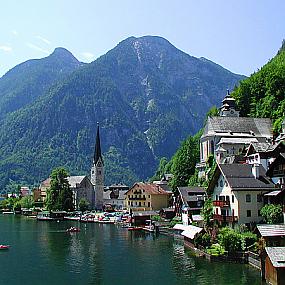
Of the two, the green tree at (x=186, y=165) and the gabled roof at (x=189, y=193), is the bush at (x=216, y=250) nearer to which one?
the gabled roof at (x=189, y=193)

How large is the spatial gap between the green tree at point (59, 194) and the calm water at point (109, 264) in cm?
5803

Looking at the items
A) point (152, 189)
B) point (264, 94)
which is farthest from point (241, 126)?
point (152, 189)

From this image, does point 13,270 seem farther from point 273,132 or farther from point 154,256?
point 273,132

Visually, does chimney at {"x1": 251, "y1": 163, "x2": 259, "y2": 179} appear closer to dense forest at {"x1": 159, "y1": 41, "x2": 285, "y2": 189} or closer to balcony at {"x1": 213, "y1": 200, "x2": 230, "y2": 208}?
balcony at {"x1": 213, "y1": 200, "x2": 230, "y2": 208}

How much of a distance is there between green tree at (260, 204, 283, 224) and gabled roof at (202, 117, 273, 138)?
48426 millimetres

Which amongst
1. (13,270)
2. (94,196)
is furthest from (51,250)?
(94,196)

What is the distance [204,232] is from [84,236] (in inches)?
1223

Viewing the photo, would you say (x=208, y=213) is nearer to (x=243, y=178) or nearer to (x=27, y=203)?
(x=243, y=178)

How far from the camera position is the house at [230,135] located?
325 ft

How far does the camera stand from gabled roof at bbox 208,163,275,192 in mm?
58625

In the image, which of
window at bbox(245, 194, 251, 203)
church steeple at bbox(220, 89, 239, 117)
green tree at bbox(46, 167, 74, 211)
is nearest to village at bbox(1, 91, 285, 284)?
window at bbox(245, 194, 251, 203)

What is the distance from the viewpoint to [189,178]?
11275cm

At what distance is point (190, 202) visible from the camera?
84.9 metres

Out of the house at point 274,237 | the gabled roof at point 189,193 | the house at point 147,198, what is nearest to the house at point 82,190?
the house at point 147,198
